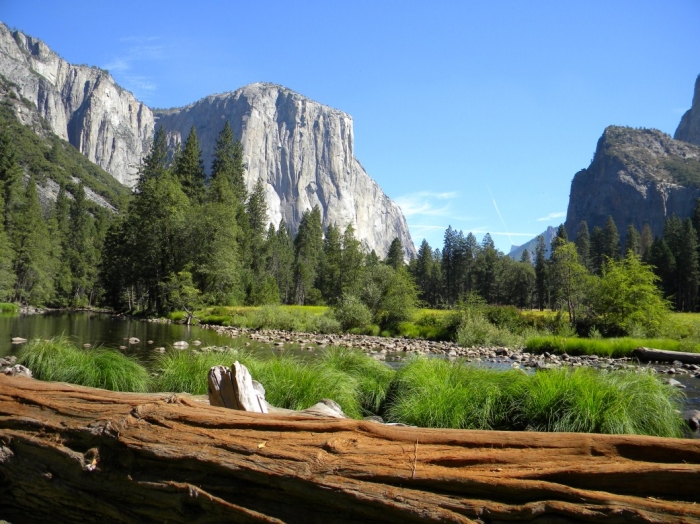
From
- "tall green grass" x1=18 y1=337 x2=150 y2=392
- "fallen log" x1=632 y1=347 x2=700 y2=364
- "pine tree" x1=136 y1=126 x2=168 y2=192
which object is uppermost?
"pine tree" x1=136 y1=126 x2=168 y2=192

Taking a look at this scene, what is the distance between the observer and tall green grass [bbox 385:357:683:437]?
6039mm

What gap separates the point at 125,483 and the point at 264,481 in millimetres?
1017

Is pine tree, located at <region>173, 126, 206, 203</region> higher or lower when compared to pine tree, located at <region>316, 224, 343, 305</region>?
higher

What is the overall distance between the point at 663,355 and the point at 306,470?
21.4m

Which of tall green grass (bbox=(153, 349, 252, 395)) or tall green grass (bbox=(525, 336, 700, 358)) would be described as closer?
tall green grass (bbox=(153, 349, 252, 395))

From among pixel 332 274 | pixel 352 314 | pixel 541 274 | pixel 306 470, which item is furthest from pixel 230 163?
pixel 306 470

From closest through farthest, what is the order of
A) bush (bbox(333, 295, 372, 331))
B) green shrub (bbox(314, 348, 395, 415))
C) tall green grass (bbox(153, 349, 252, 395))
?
tall green grass (bbox(153, 349, 252, 395)) < green shrub (bbox(314, 348, 395, 415)) < bush (bbox(333, 295, 372, 331))

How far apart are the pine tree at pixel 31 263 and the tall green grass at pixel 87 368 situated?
54.8 metres

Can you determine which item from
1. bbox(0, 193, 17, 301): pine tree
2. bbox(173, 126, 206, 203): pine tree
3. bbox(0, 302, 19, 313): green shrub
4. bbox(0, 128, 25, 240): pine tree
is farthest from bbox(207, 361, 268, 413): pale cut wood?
bbox(0, 128, 25, 240): pine tree

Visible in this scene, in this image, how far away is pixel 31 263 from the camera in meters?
55.8

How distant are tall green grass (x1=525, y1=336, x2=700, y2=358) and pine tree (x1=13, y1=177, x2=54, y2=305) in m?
55.3

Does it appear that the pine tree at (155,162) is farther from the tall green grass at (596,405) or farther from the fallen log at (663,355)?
the tall green grass at (596,405)

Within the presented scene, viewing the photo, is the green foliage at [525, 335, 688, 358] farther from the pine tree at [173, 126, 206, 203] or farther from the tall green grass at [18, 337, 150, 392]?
the pine tree at [173, 126, 206, 203]

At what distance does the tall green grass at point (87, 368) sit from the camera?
8.14m
